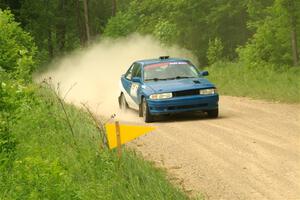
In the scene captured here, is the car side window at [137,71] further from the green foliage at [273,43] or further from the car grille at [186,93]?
the green foliage at [273,43]

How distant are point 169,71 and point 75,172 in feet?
25.9

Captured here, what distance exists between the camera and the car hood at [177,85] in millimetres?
14552

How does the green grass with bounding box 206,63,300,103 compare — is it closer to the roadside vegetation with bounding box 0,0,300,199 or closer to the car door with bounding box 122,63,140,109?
the roadside vegetation with bounding box 0,0,300,199

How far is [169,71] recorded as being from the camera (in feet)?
52.1

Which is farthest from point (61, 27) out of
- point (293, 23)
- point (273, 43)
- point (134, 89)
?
point (134, 89)

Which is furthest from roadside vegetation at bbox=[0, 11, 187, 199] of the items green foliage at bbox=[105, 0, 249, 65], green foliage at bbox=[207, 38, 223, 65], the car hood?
green foliage at bbox=[105, 0, 249, 65]

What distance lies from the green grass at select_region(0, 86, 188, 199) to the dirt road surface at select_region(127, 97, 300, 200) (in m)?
0.62

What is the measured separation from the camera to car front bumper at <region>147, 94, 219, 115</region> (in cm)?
1441

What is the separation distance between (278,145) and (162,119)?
5419mm

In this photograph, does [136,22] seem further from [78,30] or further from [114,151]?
[114,151]

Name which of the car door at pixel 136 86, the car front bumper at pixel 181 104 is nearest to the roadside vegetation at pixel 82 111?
the car door at pixel 136 86

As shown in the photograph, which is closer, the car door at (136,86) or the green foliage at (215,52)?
the car door at (136,86)

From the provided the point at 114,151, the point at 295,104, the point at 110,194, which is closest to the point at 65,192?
the point at 110,194

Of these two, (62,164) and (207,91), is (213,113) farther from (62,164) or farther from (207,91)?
(62,164)
